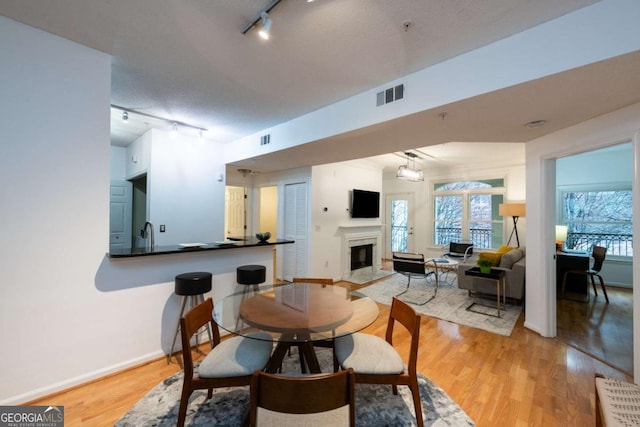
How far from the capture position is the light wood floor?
178cm

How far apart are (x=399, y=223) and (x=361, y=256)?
2.31 metres

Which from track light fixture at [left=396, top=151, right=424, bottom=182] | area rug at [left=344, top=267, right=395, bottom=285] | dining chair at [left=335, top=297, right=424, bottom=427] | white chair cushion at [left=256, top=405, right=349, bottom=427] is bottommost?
area rug at [left=344, top=267, right=395, bottom=285]

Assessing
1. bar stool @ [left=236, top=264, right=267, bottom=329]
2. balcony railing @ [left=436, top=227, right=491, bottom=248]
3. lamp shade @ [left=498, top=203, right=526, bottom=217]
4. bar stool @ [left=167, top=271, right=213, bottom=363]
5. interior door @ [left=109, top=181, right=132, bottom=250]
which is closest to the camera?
bar stool @ [left=167, top=271, right=213, bottom=363]

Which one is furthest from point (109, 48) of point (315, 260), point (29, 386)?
point (315, 260)

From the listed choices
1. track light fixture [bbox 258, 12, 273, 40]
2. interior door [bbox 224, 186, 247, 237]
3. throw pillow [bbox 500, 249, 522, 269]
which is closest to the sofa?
throw pillow [bbox 500, 249, 522, 269]

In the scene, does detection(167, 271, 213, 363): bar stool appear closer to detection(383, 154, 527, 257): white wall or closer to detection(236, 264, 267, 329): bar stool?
detection(236, 264, 267, 329): bar stool

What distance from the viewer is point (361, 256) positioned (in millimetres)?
6156

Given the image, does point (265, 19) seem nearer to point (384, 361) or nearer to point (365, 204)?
point (384, 361)

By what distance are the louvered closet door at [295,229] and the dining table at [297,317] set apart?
8.92ft

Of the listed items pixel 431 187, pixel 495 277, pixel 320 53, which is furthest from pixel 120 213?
pixel 431 187

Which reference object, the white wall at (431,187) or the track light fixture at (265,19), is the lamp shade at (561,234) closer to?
the white wall at (431,187)

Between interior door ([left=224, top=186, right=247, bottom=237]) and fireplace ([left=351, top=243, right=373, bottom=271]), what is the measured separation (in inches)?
103

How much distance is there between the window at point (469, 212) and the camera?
20.3 feet

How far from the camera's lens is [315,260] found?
4949 mm
